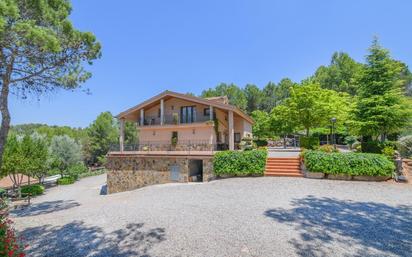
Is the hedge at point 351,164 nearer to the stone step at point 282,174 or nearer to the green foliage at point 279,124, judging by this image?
the stone step at point 282,174

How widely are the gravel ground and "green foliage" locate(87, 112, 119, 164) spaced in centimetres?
4290

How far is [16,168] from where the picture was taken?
20609mm

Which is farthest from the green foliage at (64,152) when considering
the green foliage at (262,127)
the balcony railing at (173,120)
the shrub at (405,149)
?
the shrub at (405,149)

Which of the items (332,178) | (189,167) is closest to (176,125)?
(189,167)

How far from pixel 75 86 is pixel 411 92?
66.6 metres

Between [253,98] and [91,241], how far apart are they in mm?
51932

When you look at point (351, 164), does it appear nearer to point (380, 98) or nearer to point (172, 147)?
point (380, 98)

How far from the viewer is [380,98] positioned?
14539 millimetres

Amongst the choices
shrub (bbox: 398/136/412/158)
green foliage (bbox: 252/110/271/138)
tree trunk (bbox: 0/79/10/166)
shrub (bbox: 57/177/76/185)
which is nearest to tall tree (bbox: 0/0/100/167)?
tree trunk (bbox: 0/79/10/166)

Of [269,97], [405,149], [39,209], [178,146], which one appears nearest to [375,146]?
[405,149]

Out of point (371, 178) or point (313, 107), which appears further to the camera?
point (313, 107)

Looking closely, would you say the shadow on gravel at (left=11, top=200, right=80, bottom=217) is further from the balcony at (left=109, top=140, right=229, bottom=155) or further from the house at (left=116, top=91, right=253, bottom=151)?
the house at (left=116, top=91, right=253, bottom=151)

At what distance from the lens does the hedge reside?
35.5 ft

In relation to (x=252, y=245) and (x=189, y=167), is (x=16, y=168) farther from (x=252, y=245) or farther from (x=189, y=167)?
(x=252, y=245)
